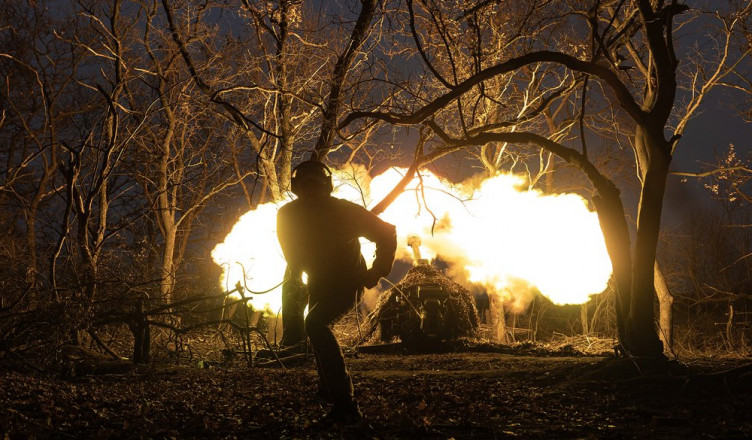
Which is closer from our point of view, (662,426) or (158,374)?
(662,426)

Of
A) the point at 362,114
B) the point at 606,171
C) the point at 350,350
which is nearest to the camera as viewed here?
the point at 362,114

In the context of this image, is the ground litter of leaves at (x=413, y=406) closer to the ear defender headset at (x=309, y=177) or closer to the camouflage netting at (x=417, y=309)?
the ear defender headset at (x=309, y=177)

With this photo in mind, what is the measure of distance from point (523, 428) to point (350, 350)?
7.36 meters

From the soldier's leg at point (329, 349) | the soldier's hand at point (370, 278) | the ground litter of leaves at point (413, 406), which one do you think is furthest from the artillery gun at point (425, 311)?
the soldier's leg at point (329, 349)

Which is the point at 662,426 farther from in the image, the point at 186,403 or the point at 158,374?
the point at 158,374

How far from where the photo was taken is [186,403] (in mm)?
6098

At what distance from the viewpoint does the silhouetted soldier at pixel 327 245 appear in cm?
513

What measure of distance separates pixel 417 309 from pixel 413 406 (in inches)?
309

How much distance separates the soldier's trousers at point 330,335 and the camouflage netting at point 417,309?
8.28m

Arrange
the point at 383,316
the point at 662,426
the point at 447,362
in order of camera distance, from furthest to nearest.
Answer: the point at 383,316
the point at 447,362
the point at 662,426

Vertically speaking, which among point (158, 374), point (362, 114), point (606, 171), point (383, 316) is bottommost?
point (158, 374)

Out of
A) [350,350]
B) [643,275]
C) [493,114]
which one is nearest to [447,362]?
[350,350]

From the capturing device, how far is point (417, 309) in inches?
527

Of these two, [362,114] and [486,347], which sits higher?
[362,114]
